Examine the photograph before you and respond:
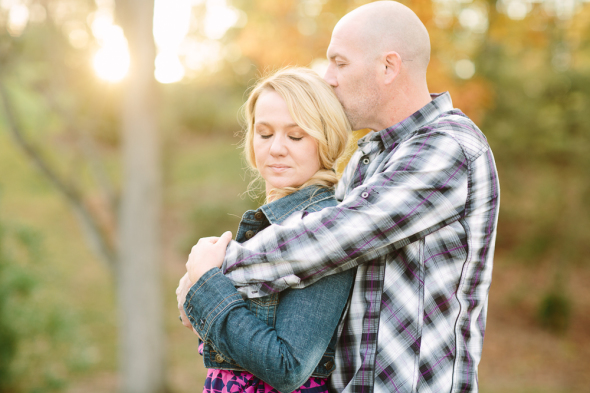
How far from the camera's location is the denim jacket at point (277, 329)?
1.54 metres

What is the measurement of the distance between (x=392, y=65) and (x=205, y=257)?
0.94m

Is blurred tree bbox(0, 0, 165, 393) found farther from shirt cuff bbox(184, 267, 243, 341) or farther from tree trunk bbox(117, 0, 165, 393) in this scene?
shirt cuff bbox(184, 267, 243, 341)

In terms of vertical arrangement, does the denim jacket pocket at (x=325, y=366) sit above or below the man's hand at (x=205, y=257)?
below

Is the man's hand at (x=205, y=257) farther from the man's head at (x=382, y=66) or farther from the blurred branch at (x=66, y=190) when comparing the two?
the blurred branch at (x=66, y=190)

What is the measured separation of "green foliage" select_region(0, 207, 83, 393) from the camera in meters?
6.06

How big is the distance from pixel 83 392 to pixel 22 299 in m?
2.00

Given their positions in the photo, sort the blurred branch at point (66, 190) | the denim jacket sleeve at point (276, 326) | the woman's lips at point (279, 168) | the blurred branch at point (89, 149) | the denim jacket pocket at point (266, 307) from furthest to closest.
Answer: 1. the blurred branch at point (89, 149)
2. the blurred branch at point (66, 190)
3. the woman's lips at point (279, 168)
4. the denim jacket pocket at point (266, 307)
5. the denim jacket sleeve at point (276, 326)

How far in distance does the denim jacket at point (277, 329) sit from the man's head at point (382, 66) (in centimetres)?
61

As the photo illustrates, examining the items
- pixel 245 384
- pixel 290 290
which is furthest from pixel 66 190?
pixel 290 290

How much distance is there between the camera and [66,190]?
646 centimetres

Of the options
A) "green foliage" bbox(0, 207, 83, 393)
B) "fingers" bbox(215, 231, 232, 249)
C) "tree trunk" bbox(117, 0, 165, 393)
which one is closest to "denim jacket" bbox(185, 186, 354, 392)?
"fingers" bbox(215, 231, 232, 249)

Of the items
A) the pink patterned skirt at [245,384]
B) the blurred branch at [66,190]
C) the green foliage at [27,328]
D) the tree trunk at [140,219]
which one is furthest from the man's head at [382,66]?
the green foliage at [27,328]

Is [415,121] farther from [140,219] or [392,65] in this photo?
[140,219]

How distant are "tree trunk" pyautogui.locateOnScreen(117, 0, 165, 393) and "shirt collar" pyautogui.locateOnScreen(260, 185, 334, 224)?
4.48 meters
